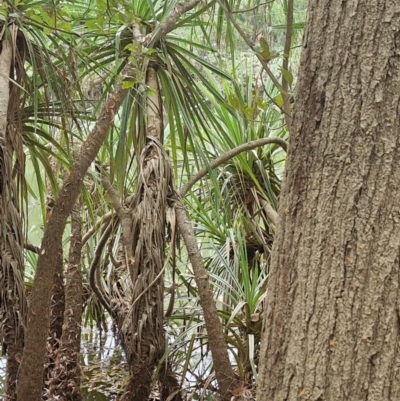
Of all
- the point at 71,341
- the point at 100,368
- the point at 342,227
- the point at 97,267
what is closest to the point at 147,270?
the point at 71,341

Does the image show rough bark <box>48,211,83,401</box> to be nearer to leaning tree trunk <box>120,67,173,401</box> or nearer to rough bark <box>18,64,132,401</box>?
leaning tree trunk <box>120,67,173,401</box>

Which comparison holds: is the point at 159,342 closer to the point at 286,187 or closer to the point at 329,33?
the point at 286,187

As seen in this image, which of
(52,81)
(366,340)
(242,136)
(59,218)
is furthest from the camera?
(242,136)

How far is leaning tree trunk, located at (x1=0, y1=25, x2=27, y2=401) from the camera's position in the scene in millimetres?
1613

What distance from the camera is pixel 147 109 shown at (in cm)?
206

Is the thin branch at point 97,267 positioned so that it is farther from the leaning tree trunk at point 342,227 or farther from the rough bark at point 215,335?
the leaning tree trunk at point 342,227

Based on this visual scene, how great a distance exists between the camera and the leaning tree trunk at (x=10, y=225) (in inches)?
63.5

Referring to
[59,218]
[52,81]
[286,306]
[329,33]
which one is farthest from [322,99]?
[52,81]

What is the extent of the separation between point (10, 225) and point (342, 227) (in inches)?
48.8

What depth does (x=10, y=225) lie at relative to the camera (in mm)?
1728

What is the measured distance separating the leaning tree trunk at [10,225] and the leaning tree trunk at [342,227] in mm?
1058

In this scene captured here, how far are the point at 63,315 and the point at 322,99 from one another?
1.92 m

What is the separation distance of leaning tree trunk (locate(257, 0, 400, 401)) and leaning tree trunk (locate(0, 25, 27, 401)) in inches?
41.7

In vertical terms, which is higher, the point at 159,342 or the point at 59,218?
the point at 59,218
